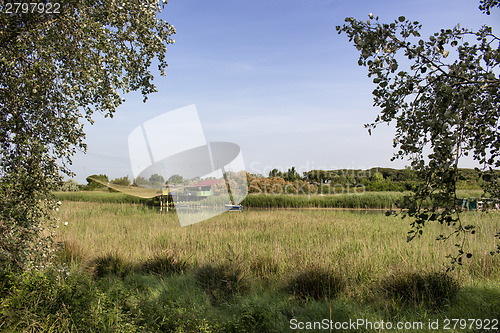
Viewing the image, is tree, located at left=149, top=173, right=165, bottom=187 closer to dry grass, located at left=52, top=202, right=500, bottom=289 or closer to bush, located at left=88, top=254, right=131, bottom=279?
dry grass, located at left=52, top=202, right=500, bottom=289

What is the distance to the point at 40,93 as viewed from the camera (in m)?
3.75

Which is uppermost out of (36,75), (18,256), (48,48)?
(48,48)

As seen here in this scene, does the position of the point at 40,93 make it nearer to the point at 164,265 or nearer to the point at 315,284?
the point at 164,265

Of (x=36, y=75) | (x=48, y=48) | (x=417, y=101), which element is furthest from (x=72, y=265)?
(x=417, y=101)

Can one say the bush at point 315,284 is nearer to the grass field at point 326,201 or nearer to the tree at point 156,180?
the tree at point 156,180

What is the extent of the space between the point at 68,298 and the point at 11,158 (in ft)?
5.76

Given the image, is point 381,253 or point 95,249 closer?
point 381,253

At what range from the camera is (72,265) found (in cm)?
549

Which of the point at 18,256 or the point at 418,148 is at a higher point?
the point at 418,148

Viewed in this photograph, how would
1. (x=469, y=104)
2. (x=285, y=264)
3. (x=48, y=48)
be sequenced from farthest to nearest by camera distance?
(x=285, y=264)
(x=48, y=48)
(x=469, y=104)

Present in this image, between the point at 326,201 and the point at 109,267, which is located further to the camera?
the point at 326,201

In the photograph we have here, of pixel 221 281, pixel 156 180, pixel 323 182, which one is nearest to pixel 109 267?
pixel 221 281

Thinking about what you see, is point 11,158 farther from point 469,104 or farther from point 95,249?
point 469,104

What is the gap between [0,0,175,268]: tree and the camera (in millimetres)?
3646
